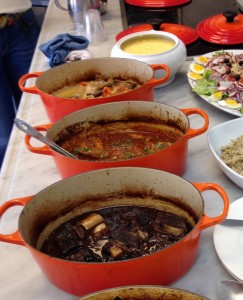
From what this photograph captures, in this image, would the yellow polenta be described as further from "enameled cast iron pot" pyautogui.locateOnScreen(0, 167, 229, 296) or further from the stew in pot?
"enameled cast iron pot" pyautogui.locateOnScreen(0, 167, 229, 296)

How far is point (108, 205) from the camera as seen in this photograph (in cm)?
85

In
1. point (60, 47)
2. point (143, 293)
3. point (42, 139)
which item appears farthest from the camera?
point (60, 47)

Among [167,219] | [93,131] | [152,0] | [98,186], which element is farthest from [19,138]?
[152,0]

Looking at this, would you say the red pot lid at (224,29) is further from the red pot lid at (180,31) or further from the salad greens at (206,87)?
the salad greens at (206,87)

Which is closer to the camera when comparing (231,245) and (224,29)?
(231,245)

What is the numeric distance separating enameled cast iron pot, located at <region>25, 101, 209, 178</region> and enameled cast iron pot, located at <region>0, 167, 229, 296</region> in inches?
1.9

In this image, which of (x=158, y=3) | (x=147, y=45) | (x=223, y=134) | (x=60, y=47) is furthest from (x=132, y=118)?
(x=158, y=3)

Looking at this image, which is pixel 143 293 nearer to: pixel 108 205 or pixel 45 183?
pixel 108 205

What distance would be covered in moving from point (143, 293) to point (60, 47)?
1152mm

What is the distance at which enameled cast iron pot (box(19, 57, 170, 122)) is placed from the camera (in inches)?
42.6

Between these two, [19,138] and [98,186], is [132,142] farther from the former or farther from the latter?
[19,138]

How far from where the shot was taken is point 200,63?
1.38m

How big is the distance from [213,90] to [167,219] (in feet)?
1.85

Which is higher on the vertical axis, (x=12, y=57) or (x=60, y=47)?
(x=60, y=47)
